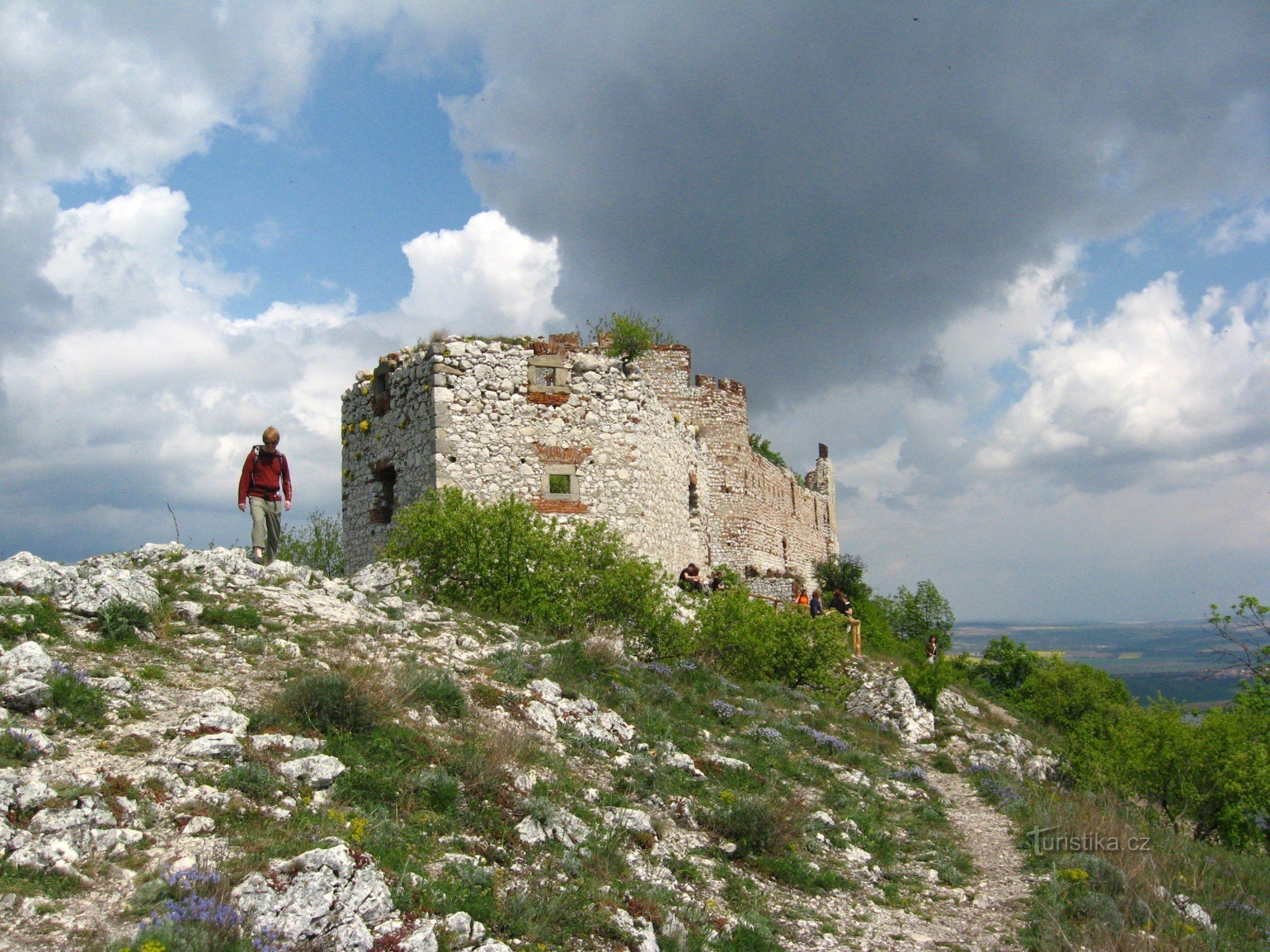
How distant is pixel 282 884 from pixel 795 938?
143 inches

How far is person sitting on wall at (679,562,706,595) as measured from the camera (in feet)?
62.7

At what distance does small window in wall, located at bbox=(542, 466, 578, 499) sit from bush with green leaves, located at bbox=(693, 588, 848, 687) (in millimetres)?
3374

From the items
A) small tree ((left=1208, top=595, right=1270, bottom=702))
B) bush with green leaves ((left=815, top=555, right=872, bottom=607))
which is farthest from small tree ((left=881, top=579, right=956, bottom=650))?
small tree ((left=1208, top=595, right=1270, bottom=702))

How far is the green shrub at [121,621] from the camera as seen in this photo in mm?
7646

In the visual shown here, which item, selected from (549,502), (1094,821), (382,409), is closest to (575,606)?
(549,502)

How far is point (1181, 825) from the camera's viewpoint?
13.1 metres

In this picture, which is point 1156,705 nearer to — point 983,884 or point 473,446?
point 983,884

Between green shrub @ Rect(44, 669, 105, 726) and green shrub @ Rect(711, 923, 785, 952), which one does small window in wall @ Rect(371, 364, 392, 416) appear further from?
green shrub @ Rect(711, 923, 785, 952)

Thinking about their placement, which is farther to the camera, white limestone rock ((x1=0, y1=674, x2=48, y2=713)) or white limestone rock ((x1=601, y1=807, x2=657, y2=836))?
white limestone rock ((x1=601, y1=807, x2=657, y2=836))

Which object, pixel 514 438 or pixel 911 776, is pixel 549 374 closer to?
pixel 514 438

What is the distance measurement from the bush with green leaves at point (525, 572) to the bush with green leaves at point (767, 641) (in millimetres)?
1262

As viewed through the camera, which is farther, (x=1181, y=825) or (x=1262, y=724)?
(x=1262, y=724)

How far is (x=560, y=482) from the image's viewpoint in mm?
16172

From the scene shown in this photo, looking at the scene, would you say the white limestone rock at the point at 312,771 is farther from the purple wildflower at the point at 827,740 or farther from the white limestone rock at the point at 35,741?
the purple wildflower at the point at 827,740
